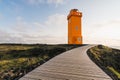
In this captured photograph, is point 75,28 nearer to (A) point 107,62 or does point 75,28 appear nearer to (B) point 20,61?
(A) point 107,62

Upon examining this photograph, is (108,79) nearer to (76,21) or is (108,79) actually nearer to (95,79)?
(95,79)

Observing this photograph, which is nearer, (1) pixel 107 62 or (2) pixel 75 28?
(1) pixel 107 62

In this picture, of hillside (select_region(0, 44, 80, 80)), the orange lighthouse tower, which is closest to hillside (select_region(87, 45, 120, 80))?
hillside (select_region(0, 44, 80, 80))

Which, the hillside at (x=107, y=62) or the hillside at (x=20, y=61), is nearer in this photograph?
the hillside at (x=107, y=62)

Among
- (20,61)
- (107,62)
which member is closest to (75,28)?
(107,62)

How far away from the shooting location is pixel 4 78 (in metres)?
8.41

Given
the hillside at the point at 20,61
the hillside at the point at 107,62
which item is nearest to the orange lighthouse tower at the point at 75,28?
the hillside at the point at 107,62

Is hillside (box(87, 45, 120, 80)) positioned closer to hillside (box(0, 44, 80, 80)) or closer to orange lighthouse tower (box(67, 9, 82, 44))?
hillside (box(0, 44, 80, 80))

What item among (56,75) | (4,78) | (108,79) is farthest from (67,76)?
(4,78)

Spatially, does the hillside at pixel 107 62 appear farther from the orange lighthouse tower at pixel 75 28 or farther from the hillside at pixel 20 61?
the orange lighthouse tower at pixel 75 28

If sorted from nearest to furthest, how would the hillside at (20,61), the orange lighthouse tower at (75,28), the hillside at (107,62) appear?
the hillside at (107,62) < the hillside at (20,61) < the orange lighthouse tower at (75,28)

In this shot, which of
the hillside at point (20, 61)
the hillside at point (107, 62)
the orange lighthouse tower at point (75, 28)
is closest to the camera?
the hillside at point (107, 62)

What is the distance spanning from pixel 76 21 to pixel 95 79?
31.6 metres

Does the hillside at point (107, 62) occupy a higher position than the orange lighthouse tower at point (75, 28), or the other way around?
the orange lighthouse tower at point (75, 28)
